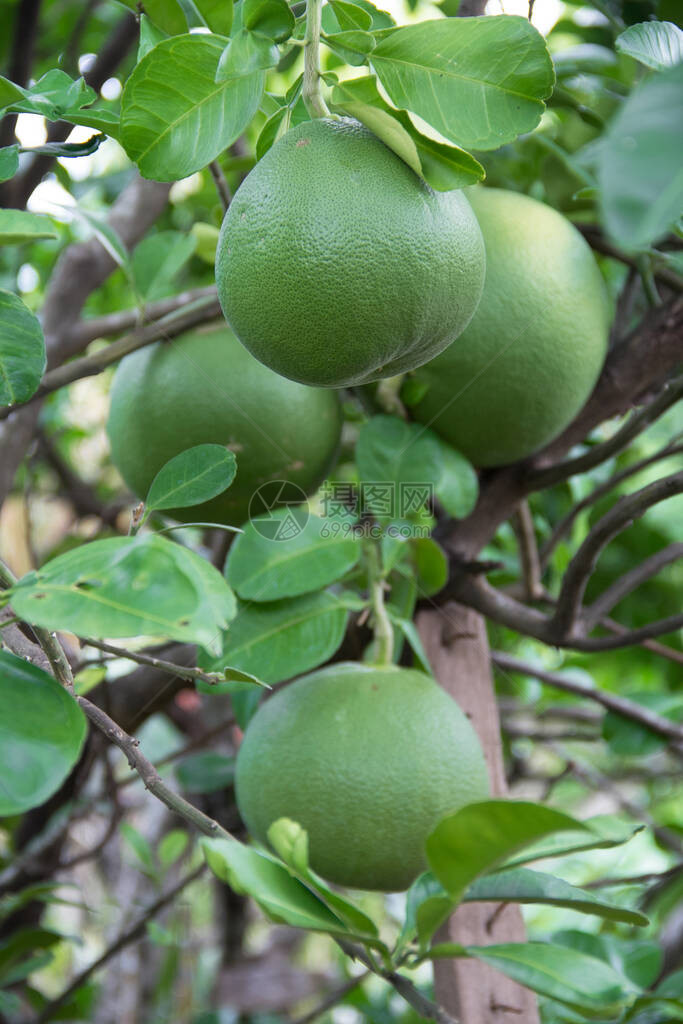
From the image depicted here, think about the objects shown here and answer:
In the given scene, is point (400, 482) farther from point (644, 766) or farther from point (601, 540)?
point (644, 766)

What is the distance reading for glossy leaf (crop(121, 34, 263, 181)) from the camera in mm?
478

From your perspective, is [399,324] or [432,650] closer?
[399,324]

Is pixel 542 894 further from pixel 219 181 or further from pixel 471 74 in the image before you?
pixel 219 181

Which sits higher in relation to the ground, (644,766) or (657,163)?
(657,163)

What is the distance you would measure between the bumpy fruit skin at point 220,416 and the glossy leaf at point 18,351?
19 centimetres

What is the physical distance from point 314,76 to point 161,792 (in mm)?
371

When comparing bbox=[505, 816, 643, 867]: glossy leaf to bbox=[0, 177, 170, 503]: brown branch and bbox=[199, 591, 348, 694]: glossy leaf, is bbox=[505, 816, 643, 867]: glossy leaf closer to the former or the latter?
bbox=[199, 591, 348, 694]: glossy leaf

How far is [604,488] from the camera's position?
89 cm

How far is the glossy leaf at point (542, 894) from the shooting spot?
467mm

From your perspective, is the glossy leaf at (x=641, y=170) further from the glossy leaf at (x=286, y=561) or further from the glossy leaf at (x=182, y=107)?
the glossy leaf at (x=286, y=561)

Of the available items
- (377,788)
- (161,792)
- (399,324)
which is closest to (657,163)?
(399,324)

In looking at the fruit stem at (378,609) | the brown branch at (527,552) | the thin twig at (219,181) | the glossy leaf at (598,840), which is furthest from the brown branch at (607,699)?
the thin twig at (219,181)

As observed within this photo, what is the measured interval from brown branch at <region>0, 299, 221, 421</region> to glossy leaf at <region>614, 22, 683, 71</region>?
0.38 m

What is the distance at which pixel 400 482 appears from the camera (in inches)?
30.1
